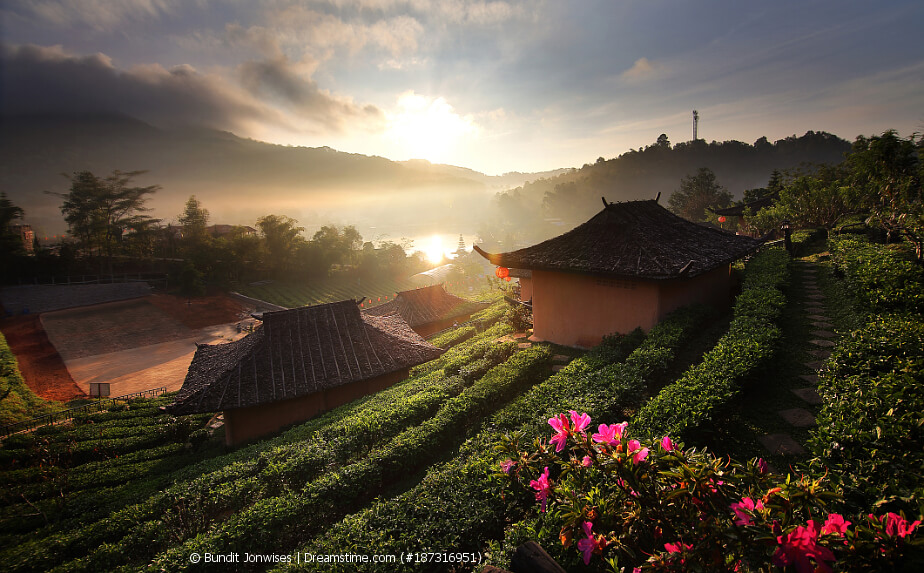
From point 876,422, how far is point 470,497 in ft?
13.7

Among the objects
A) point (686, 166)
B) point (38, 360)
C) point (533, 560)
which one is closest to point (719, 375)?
point (533, 560)

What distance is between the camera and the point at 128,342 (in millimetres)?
39438

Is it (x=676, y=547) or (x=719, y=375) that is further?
(x=719, y=375)

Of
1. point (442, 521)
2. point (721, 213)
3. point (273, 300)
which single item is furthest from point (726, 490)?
point (273, 300)

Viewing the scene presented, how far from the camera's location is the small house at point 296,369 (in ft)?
37.7

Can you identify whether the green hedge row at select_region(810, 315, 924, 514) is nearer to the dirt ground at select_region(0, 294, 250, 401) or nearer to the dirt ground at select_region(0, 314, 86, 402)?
the dirt ground at select_region(0, 294, 250, 401)

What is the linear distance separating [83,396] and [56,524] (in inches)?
1012

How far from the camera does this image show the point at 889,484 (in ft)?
8.79

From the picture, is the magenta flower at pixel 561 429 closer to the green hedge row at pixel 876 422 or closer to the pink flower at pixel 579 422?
the pink flower at pixel 579 422

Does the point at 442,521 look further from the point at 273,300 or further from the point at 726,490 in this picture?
the point at 273,300

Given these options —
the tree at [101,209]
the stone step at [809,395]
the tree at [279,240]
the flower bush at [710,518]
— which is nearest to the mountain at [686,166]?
the tree at [279,240]

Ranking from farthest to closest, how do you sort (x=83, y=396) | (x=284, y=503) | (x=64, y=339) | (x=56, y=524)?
(x=64, y=339)
(x=83, y=396)
(x=56, y=524)
(x=284, y=503)

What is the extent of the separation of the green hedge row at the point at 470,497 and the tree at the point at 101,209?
73.9 meters

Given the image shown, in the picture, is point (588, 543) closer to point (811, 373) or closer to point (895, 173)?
point (811, 373)
